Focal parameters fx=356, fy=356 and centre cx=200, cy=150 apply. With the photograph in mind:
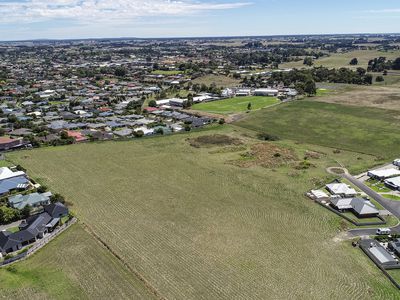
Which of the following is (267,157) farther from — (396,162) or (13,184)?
(13,184)

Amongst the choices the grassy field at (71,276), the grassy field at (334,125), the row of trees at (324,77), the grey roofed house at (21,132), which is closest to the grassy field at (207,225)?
the grassy field at (71,276)

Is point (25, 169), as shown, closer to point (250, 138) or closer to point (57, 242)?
point (57, 242)

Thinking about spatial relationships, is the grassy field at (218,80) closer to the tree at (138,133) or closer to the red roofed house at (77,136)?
the tree at (138,133)

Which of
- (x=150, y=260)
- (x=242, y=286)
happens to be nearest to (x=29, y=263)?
(x=150, y=260)

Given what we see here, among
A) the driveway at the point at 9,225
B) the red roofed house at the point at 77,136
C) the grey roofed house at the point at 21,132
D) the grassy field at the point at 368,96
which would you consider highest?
the grassy field at the point at 368,96

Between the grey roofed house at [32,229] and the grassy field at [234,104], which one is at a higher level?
the grey roofed house at [32,229]

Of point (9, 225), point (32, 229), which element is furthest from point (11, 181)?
point (32, 229)

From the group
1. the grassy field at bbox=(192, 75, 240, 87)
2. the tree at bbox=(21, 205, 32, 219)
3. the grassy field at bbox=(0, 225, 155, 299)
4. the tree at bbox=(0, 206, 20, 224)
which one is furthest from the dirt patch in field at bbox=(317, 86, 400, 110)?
the tree at bbox=(0, 206, 20, 224)
